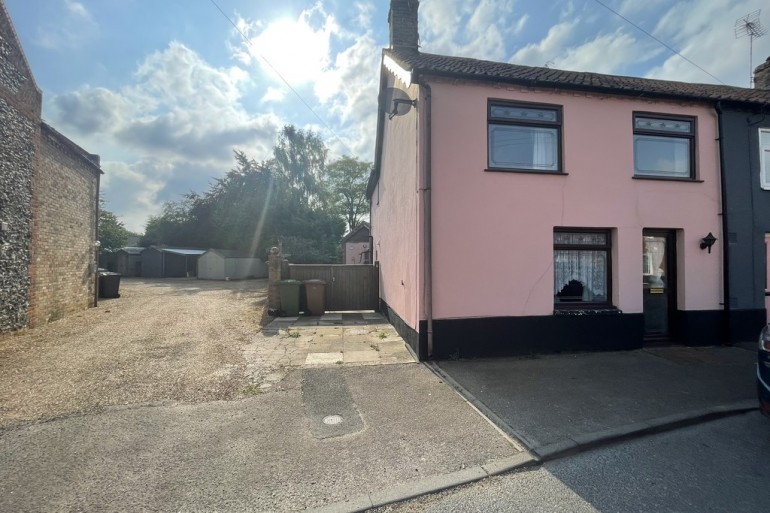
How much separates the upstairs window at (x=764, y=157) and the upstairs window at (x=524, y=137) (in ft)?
15.2

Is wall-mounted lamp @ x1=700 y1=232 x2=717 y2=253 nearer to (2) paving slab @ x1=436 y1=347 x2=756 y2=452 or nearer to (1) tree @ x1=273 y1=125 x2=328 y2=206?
(2) paving slab @ x1=436 y1=347 x2=756 y2=452

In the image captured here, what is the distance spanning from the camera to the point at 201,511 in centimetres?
261

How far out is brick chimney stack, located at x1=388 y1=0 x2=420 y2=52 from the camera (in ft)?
29.5

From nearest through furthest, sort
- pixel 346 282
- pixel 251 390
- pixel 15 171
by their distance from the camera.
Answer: pixel 251 390
pixel 15 171
pixel 346 282

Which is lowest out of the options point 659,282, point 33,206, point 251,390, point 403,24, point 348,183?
point 251,390

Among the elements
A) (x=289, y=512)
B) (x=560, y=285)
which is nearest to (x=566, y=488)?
(x=289, y=512)

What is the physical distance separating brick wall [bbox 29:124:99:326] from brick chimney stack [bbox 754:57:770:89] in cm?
1838

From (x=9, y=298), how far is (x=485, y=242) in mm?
10113

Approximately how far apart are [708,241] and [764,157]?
2485mm

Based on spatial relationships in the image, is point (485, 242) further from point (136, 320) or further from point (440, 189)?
point (136, 320)

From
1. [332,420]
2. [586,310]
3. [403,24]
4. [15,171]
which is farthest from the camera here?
[403,24]

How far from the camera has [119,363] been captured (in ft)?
19.7

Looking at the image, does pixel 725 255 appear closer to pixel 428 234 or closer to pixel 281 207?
pixel 428 234

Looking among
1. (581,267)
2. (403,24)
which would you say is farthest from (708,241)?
(403,24)
